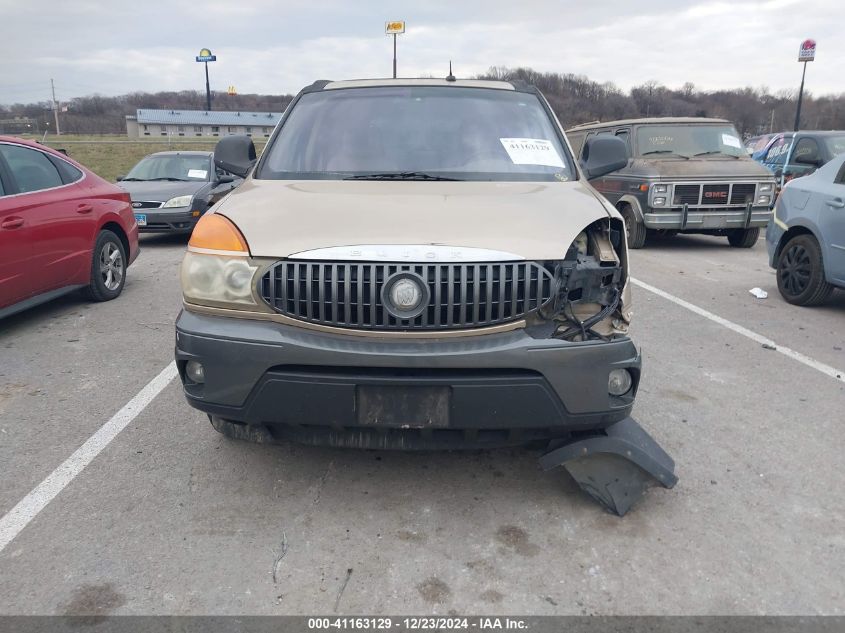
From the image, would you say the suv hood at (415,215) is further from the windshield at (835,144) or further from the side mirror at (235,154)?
the windshield at (835,144)

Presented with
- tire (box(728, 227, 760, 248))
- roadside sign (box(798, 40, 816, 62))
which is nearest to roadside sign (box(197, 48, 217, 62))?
roadside sign (box(798, 40, 816, 62))

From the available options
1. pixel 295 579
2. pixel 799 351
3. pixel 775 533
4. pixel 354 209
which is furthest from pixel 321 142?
pixel 799 351

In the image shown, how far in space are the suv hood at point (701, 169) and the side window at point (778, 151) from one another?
16.7ft

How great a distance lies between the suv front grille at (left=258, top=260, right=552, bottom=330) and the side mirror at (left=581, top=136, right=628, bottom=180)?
1608 millimetres

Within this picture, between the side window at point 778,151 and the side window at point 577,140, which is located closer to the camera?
the side window at point 577,140

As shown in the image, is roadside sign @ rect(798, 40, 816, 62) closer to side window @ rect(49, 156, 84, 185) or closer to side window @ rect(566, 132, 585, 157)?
side window @ rect(566, 132, 585, 157)

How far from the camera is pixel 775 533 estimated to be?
282 centimetres

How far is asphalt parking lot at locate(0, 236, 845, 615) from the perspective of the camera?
243 centimetres

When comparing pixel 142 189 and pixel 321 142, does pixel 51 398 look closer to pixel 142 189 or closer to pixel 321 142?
pixel 321 142

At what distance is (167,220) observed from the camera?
10.6 m

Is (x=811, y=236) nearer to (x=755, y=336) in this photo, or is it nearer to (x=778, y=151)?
(x=755, y=336)

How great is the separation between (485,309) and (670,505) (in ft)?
4.30

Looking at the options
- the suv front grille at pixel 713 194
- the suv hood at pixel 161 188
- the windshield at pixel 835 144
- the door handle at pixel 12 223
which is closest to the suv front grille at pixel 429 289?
the door handle at pixel 12 223

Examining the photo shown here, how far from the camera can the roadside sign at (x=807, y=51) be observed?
39031mm
